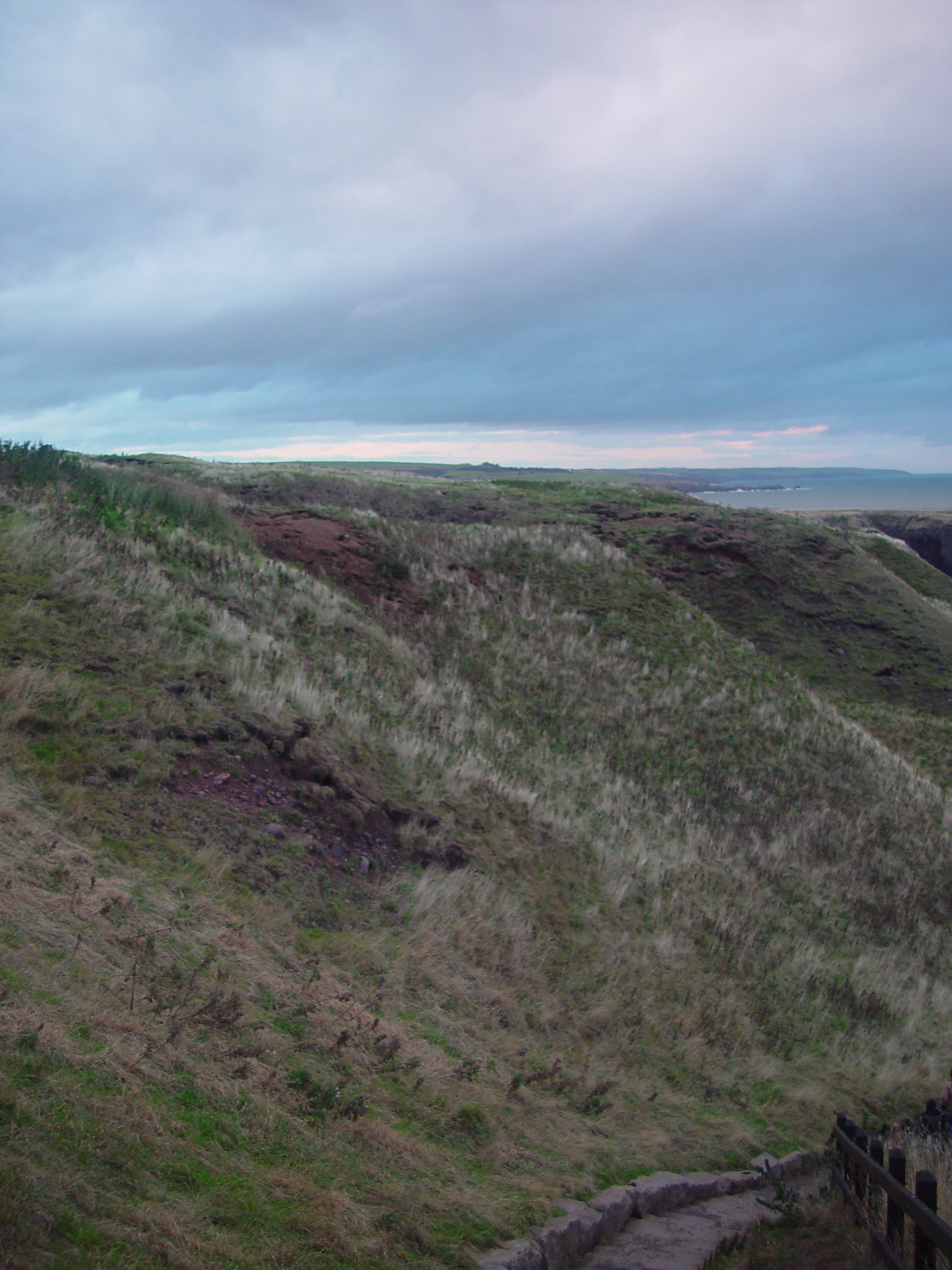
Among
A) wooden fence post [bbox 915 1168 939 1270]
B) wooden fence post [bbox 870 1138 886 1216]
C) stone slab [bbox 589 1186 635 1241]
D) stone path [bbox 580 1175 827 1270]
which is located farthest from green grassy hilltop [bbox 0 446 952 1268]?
wooden fence post [bbox 915 1168 939 1270]

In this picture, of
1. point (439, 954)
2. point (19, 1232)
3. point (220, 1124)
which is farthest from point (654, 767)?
point (19, 1232)

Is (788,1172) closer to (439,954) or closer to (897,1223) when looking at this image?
(897,1223)

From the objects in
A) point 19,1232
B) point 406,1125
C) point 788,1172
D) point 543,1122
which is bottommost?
point 788,1172

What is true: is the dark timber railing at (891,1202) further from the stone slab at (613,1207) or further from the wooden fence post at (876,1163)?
the stone slab at (613,1207)

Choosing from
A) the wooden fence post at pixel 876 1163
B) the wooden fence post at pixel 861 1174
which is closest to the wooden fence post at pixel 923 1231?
the wooden fence post at pixel 876 1163

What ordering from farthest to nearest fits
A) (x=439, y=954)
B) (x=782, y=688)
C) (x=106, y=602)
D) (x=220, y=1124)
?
(x=782, y=688) → (x=106, y=602) → (x=439, y=954) → (x=220, y=1124)

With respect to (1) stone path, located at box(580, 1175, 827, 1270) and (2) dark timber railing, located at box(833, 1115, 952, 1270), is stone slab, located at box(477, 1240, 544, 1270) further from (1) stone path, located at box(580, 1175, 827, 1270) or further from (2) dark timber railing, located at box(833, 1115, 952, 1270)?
(2) dark timber railing, located at box(833, 1115, 952, 1270)

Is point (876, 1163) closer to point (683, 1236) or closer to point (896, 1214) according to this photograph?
point (896, 1214)

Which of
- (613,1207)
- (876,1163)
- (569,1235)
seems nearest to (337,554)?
(613,1207)
